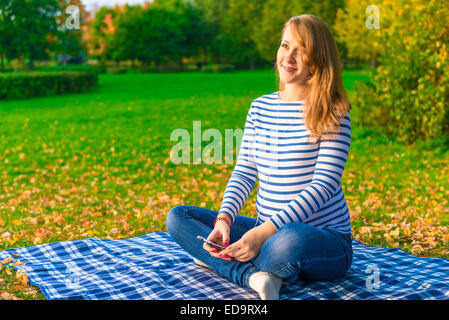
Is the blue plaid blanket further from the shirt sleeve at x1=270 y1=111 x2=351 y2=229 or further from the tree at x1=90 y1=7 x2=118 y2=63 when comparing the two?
the tree at x1=90 y1=7 x2=118 y2=63

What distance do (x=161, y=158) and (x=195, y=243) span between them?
6.43 meters

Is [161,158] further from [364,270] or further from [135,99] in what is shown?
[135,99]

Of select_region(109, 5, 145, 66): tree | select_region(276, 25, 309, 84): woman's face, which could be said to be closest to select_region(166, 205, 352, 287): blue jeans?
select_region(276, 25, 309, 84): woman's face

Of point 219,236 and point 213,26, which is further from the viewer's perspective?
point 213,26

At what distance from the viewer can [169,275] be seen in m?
3.43

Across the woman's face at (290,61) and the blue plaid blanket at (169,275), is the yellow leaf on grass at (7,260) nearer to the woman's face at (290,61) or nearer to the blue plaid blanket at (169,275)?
the blue plaid blanket at (169,275)

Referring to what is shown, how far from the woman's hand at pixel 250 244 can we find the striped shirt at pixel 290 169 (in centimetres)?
6

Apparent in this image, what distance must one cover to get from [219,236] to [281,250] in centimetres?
41

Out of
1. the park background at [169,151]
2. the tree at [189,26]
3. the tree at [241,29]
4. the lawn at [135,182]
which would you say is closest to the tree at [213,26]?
the tree at [189,26]

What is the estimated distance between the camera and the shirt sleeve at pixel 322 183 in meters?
2.83

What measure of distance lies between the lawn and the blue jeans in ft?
3.53

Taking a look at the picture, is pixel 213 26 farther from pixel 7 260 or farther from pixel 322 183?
pixel 322 183

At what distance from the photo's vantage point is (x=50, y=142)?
428 inches

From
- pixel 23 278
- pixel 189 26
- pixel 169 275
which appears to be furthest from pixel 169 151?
pixel 189 26
